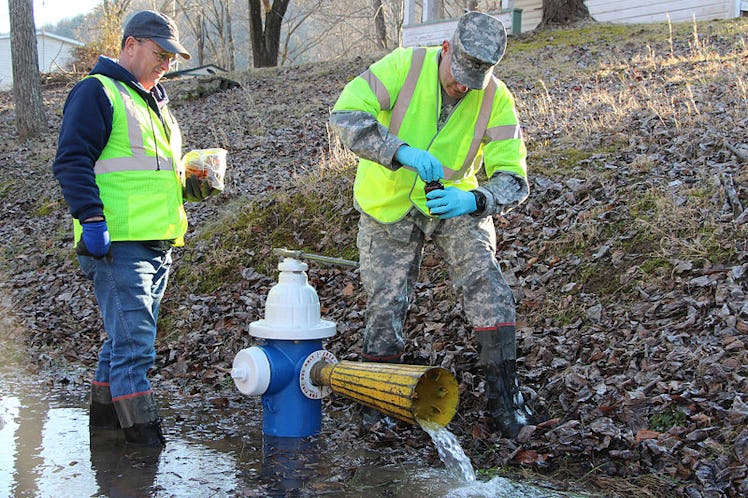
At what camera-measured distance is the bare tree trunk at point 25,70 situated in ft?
50.2

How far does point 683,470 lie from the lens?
11.5ft

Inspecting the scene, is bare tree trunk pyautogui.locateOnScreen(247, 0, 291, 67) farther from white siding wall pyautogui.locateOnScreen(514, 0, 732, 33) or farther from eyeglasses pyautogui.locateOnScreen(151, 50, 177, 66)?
eyeglasses pyautogui.locateOnScreen(151, 50, 177, 66)

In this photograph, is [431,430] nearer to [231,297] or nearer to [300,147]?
[231,297]

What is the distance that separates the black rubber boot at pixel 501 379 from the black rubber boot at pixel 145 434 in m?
1.84

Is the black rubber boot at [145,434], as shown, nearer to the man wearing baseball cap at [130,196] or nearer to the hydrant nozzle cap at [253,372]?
the man wearing baseball cap at [130,196]

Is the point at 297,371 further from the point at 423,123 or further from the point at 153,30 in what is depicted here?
the point at 153,30

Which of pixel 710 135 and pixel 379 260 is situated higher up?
pixel 710 135

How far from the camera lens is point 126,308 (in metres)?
3.95

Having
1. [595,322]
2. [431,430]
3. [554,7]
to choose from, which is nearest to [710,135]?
[595,322]

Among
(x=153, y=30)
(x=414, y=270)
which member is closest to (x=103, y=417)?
(x=414, y=270)

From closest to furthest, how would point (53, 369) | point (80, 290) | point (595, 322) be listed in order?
point (595, 322) → point (53, 369) → point (80, 290)

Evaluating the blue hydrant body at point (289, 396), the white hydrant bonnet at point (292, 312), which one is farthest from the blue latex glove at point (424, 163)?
the blue hydrant body at point (289, 396)

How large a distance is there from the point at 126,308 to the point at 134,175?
714 mm

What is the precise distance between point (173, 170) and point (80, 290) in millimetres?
4050
